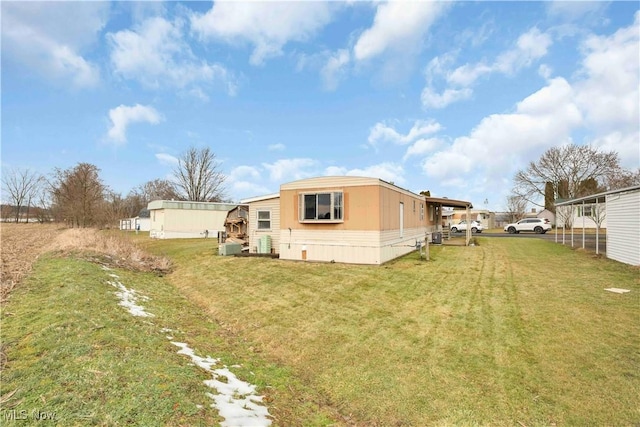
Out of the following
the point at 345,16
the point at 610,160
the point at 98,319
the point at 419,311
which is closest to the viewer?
the point at 98,319

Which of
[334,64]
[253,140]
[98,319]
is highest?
[334,64]

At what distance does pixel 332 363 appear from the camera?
18.2 feet

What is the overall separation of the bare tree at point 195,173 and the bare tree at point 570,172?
1676 inches

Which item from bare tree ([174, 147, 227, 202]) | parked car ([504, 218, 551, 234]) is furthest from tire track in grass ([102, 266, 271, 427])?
bare tree ([174, 147, 227, 202])

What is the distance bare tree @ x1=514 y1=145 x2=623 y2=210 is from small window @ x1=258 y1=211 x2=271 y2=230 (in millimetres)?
36040

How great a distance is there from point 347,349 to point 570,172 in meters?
42.9

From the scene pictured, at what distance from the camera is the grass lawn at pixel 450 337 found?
4234 mm

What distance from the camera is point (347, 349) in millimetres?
5926

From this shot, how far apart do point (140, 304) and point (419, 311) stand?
694 centimetres

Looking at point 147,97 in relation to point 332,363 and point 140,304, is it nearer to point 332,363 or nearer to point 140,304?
point 140,304

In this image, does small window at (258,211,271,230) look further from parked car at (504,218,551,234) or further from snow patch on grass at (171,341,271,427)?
parked car at (504,218,551,234)

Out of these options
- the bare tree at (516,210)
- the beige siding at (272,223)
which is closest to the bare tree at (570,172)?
the bare tree at (516,210)

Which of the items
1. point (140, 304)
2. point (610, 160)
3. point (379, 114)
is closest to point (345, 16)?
point (379, 114)

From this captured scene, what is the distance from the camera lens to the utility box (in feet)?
53.4
